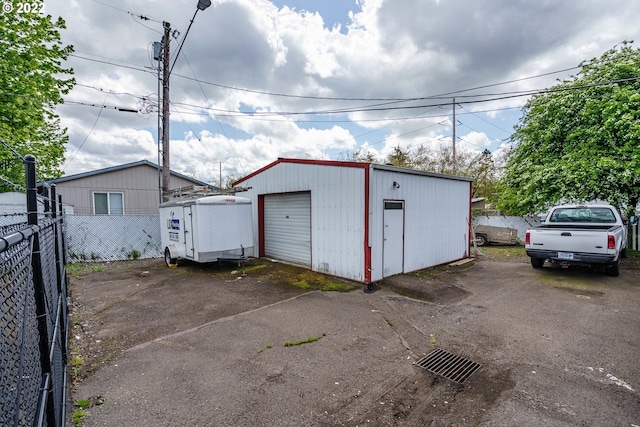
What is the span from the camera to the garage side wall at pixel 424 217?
7.29m

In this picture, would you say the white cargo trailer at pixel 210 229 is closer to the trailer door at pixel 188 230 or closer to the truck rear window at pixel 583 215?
the trailer door at pixel 188 230

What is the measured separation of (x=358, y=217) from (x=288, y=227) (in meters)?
3.14

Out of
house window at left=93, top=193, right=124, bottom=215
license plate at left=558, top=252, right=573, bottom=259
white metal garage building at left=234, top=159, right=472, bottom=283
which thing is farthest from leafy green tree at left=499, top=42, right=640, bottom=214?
house window at left=93, top=193, right=124, bottom=215

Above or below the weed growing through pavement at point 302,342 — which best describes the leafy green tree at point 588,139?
above

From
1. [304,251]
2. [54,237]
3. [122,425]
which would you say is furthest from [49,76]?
[122,425]

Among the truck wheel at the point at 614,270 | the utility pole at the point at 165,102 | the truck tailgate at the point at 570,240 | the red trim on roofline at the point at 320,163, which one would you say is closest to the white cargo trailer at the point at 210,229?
the red trim on roofline at the point at 320,163

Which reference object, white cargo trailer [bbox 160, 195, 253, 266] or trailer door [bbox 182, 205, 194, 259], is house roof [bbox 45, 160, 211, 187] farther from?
trailer door [bbox 182, 205, 194, 259]

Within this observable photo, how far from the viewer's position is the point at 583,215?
9031mm

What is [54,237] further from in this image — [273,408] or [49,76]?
[49,76]

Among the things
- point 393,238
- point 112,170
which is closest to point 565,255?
point 393,238

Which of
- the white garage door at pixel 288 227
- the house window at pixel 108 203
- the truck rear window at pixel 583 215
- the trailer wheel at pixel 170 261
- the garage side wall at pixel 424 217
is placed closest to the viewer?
the garage side wall at pixel 424 217

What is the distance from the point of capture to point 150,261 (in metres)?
10.9

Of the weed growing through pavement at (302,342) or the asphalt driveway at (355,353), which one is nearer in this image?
the asphalt driveway at (355,353)

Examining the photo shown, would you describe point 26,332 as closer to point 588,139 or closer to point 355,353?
point 355,353
